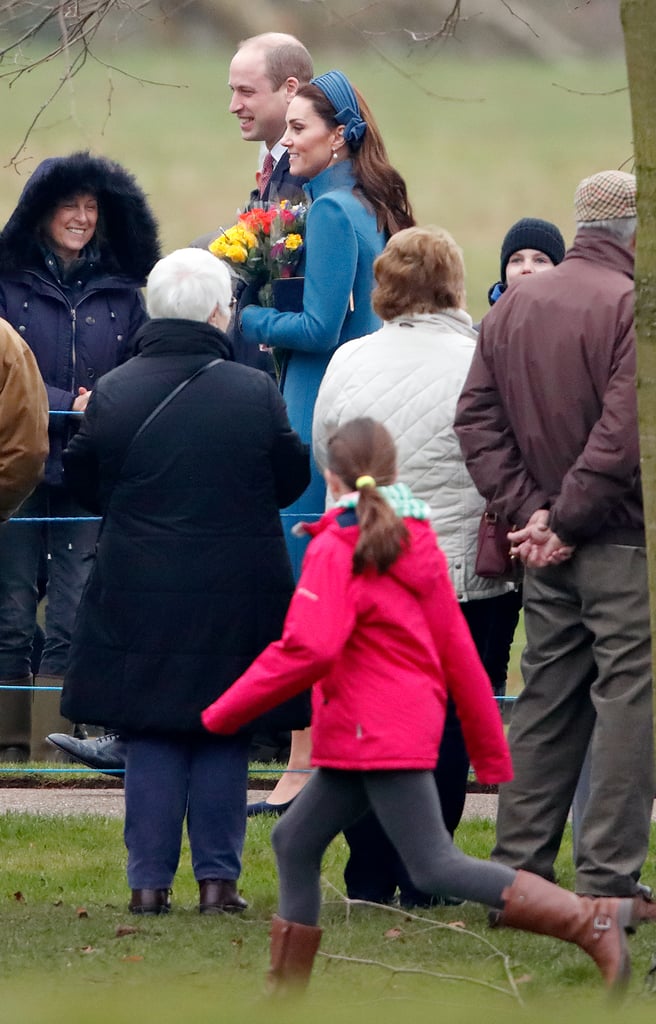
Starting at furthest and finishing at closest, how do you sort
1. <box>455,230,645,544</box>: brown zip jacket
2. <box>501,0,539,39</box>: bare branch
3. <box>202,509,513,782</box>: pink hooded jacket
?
1. <box>501,0,539,39</box>: bare branch
2. <box>455,230,645,544</box>: brown zip jacket
3. <box>202,509,513,782</box>: pink hooded jacket

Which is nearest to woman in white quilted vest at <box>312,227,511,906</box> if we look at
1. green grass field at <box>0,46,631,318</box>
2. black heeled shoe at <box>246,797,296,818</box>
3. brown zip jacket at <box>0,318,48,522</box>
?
brown zip jacket at <box>0,318,48,522</box>

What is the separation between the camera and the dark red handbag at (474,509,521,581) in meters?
6.29

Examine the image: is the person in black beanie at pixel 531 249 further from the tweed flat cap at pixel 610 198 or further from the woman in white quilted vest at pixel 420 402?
the tweed flat cap at pixel 610 198

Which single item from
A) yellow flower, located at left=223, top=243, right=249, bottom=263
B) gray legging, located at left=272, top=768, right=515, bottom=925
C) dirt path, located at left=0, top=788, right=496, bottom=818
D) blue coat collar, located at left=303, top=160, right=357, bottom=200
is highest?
blue coat collar, located at left=303, top=160, right=357, bottom=200

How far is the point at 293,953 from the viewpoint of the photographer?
16.5 ft

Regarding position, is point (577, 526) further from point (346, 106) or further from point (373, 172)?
point (346, 106)

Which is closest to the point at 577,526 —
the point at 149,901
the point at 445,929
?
the point at 445,929

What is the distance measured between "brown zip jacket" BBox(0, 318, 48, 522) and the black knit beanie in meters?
2.04

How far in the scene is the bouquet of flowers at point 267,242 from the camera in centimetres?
764

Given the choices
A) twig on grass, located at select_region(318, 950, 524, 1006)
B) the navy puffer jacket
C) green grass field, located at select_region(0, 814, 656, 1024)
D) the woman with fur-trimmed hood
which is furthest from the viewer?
the navy puffer jacket

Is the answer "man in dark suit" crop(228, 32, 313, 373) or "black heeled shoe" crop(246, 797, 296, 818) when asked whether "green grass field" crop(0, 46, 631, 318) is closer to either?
"man in dark suit" crop(228, 32, 313, 373)

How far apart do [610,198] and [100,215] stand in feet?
11.2

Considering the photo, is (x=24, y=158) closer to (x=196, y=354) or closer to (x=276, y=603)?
(x=196, y=354)

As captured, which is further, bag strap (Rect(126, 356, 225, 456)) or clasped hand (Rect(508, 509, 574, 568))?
bag strap (Rect(126, 356, 225, 456))
